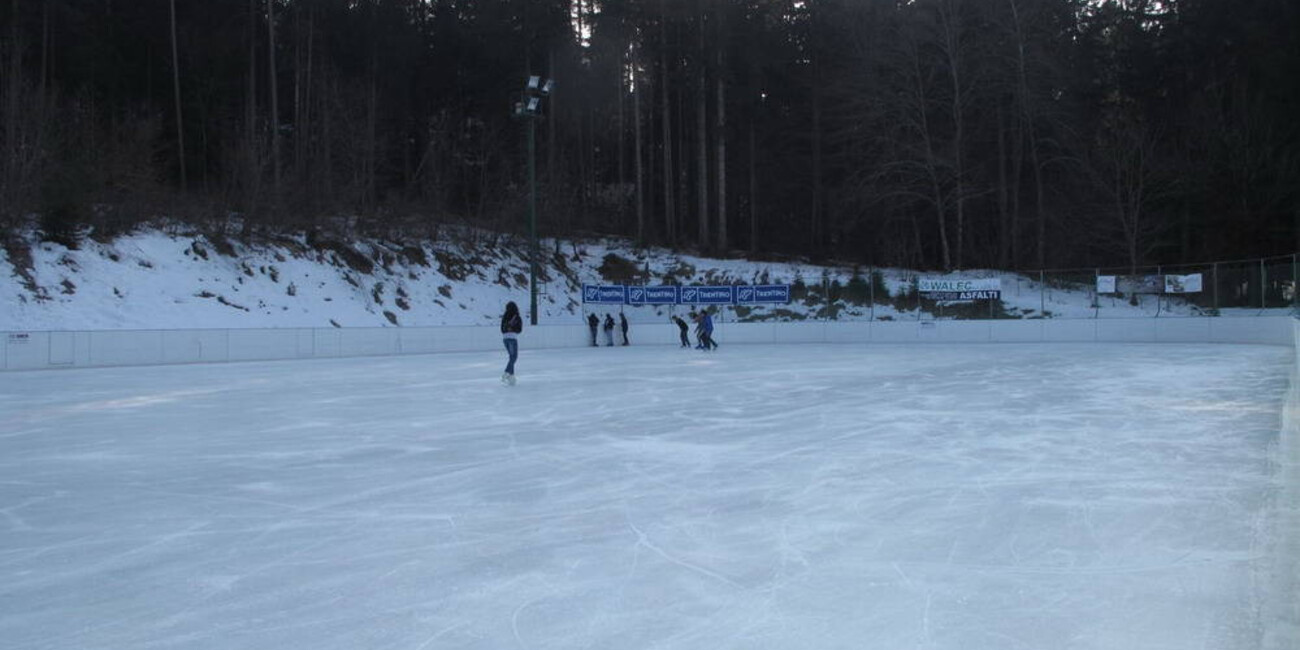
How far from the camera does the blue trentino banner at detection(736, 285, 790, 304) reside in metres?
33.3

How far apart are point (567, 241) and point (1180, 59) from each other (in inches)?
1151

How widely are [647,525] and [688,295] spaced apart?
28.9 m

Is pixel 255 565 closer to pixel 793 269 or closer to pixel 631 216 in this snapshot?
pixel 793 269

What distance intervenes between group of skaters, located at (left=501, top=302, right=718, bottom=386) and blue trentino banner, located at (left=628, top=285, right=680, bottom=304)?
86 centimetres

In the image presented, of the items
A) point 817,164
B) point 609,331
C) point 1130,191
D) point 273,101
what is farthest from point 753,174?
point 273,101

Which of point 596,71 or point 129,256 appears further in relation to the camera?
point 596,71

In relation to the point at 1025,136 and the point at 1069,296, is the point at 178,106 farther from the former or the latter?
the point at 1025,136

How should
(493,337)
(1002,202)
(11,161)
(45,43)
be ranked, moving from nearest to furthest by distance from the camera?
1. (11,161)
2. (493,337)
3. (45,43)
4. (1002,202)

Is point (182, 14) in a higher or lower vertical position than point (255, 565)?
higher

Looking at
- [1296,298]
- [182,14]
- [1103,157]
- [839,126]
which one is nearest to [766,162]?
[839,126]

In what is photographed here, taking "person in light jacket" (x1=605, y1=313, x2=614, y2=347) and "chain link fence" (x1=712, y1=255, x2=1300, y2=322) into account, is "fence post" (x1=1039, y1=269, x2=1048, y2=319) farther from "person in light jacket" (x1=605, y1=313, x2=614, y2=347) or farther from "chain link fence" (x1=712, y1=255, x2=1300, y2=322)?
"person in light jacket" (x1=605, y1=313, x2=614, y2=347)

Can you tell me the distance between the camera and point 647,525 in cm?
524

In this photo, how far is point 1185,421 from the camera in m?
9.25

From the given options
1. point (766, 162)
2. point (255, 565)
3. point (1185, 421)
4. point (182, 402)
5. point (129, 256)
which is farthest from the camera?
point (766, 162)
